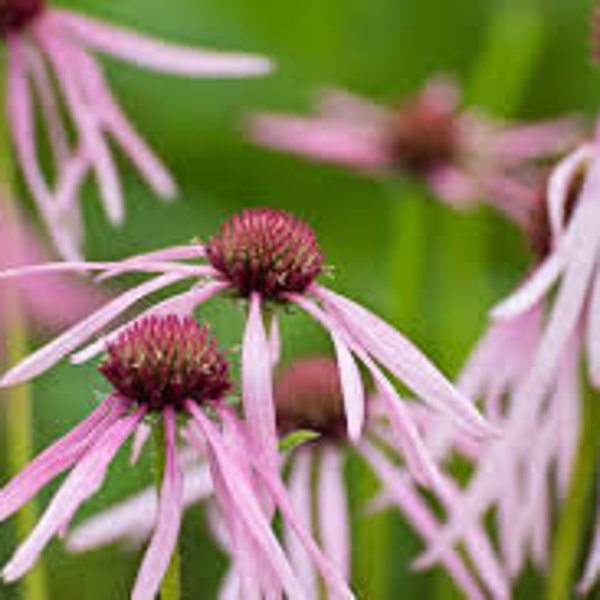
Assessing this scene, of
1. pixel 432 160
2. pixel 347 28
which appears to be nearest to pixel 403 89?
pixel 347 28

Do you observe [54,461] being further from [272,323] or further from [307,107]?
[307,107]

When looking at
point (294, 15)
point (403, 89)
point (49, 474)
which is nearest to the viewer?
point (49, 474)

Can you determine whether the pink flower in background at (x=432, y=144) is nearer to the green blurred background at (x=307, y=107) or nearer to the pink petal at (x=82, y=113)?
the green blurred background at (x=307, y=107)

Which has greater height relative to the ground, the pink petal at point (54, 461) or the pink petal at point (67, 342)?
the pink petal at point (67, 342)

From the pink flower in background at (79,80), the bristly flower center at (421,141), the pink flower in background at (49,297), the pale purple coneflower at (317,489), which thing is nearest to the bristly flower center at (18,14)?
the pink flower in background at (79,80)

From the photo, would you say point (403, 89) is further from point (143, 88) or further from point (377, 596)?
point (377, 596)

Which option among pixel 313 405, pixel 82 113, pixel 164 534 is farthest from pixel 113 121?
pixel 164 534

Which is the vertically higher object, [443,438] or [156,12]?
[156,12]
